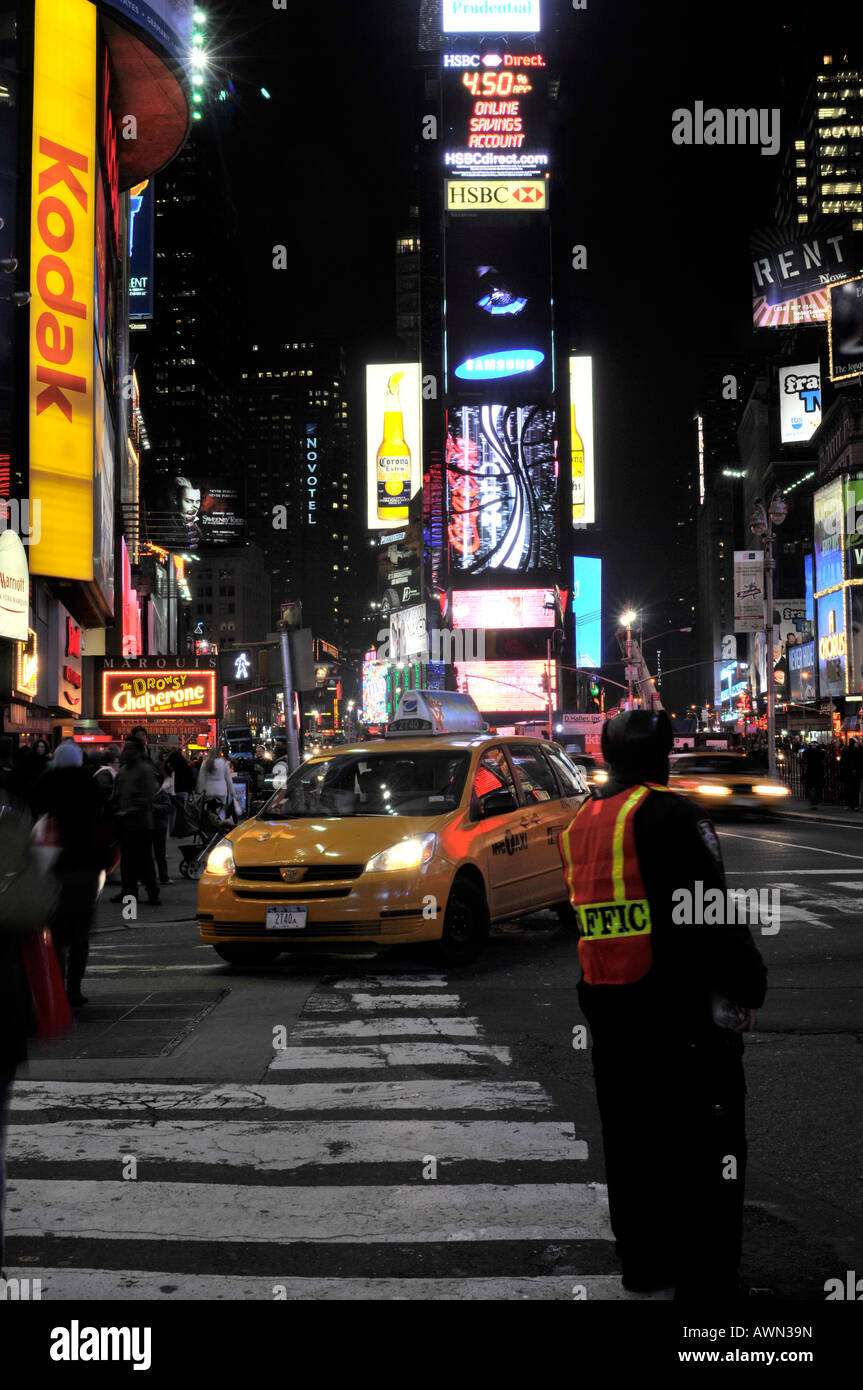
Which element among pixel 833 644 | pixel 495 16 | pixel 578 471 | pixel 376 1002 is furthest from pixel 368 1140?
pixel 578 471

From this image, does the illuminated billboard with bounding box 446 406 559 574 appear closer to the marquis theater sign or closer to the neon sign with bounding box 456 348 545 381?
the neon sign with bounding box 456 348 545 381

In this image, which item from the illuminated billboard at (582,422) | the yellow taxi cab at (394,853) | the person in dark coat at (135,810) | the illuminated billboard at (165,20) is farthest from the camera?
the illuminated billboard at (582,422)

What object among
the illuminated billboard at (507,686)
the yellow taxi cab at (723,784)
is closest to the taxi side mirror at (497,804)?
the yellow taxi cab at (723,784)

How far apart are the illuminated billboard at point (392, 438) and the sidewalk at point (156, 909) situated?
3882 inches

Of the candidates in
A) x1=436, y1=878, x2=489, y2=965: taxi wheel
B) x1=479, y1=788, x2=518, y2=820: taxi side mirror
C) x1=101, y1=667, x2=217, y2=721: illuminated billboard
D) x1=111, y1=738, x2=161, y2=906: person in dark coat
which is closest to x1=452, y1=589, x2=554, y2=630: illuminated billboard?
x1=101, y1=667, x2=217, y2=721: illuminated billboard

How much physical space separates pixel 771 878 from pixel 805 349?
11203 centimetres

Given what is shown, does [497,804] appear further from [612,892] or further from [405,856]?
[612,892]

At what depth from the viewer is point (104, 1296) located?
3814mm

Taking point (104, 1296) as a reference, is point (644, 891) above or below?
above

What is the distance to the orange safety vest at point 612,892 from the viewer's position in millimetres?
3783

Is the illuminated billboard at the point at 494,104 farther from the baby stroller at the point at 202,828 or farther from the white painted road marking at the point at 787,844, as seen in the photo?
the baby stroller at the point at 202,828

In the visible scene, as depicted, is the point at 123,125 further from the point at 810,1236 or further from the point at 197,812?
the point at 810,1236

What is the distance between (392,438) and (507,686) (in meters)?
35.2

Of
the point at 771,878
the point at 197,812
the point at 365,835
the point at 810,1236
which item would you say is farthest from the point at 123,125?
the point at 810,1236
